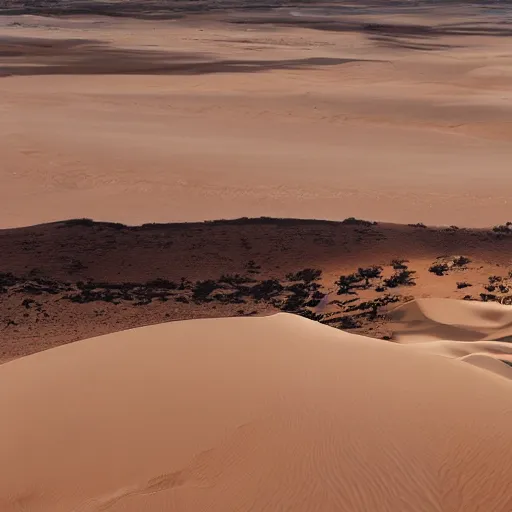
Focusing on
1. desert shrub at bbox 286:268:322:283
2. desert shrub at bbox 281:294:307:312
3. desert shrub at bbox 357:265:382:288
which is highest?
desert shrub at bbox 357:265:382:288

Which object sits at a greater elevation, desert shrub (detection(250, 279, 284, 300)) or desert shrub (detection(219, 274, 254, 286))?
desert shrub (detection(250, 279, 284, 300))

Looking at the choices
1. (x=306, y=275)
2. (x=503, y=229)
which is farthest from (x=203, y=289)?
(x=503, y=229)

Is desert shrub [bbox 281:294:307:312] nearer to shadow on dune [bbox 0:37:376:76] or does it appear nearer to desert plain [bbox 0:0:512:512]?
desert plain [bbox 0:0:512:512]

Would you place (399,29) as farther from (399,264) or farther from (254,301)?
(254,301)

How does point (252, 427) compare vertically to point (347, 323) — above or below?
above

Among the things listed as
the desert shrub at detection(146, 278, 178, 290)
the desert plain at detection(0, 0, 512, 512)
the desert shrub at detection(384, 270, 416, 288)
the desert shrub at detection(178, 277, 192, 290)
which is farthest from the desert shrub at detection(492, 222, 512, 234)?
the desert shrub at detection(146, 278, 178, 290)

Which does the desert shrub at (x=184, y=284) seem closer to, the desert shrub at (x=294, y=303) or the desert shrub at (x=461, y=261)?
the desert shrub at (x=294, y=303)
